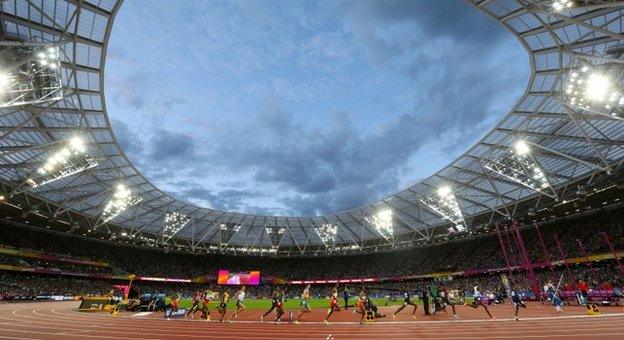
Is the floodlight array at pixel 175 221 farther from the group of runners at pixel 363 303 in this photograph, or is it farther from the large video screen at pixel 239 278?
the group of runners at pixel 363 303

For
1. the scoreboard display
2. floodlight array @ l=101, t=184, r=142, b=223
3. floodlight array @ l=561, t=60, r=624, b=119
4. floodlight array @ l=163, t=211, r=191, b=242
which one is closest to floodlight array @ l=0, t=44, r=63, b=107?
the scoreboard display

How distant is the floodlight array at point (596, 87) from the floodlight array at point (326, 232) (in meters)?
43.2

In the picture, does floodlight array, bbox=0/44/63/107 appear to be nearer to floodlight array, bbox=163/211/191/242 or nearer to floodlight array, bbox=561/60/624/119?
floodlight array, bbox=561/60/624/119

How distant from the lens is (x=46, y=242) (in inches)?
2180

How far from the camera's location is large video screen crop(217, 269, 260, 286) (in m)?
66.4

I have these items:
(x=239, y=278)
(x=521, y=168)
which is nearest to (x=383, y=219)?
(x=521, y=168)

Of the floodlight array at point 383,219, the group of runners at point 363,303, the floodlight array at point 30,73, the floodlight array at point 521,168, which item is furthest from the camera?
the floodlight array at point 383,219

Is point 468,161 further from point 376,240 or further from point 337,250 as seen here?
point 337,250

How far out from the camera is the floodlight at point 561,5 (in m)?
15.5

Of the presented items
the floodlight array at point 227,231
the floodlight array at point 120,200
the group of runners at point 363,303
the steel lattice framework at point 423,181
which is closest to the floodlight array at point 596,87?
the steel lattice framework at point 423,181

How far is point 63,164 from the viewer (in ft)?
101

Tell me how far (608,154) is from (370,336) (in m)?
32.5

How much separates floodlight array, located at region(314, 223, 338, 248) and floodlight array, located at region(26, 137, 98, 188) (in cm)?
3899

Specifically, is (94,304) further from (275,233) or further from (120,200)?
(275,233)
